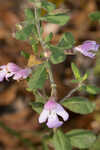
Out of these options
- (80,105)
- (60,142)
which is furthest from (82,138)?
(80,105)

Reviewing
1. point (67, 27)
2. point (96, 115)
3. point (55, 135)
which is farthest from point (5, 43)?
point (55, 135)

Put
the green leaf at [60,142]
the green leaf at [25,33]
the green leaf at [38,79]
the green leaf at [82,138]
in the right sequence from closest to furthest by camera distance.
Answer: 1. the green leaf at [38,79]
2. the green leaf at [25,33]
3. the green leaf at [60,142]
4. the green leaf at [82,138]

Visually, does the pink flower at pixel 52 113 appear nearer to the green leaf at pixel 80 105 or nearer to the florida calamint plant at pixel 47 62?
the florida calamint plant at pixel 47 62

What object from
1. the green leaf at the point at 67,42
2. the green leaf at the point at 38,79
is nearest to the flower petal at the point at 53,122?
the green leaf at the point at 38,79

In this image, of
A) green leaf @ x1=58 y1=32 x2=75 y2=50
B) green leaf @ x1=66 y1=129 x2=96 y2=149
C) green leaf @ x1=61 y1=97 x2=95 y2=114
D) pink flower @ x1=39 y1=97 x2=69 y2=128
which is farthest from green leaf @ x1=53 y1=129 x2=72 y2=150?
green leaf @ x1=58 y1=32 x2=75 y2=50

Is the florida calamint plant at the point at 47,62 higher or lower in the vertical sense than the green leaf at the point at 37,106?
higher

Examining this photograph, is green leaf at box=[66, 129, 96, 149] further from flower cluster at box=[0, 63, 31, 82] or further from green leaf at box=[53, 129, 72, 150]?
flower cluster at box=[0, 63, 31, 82]
